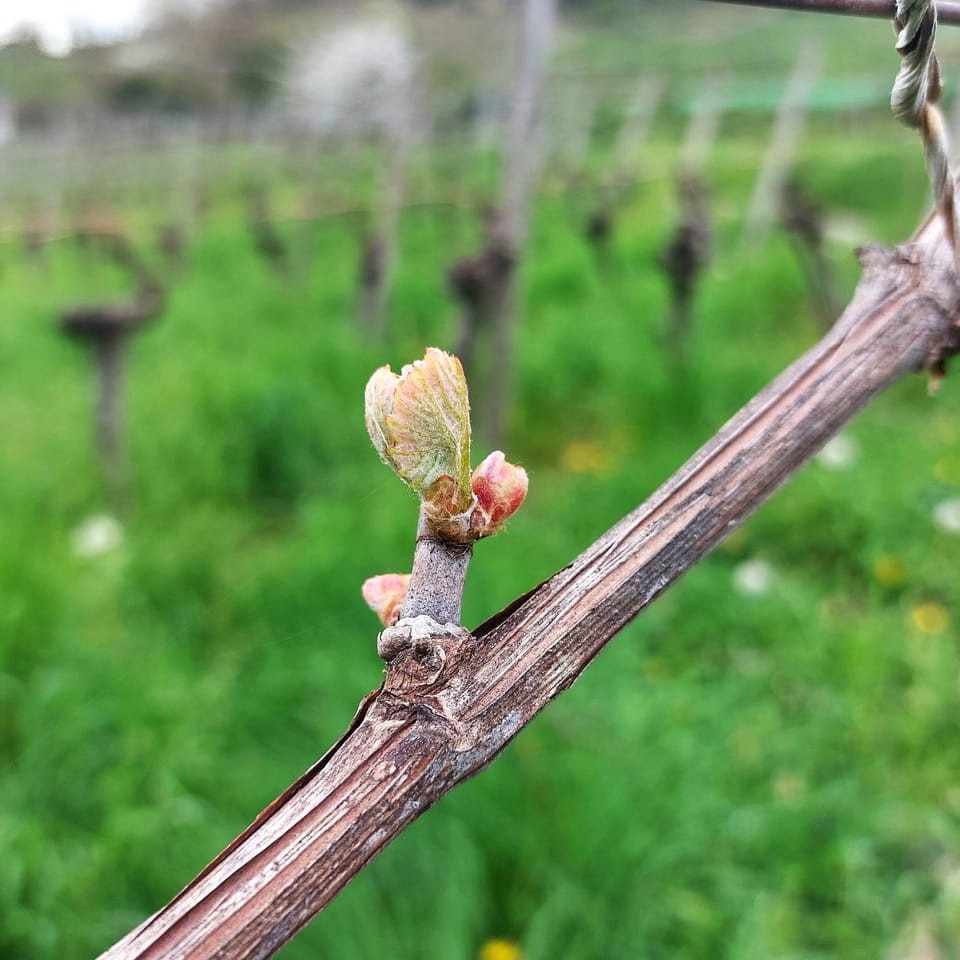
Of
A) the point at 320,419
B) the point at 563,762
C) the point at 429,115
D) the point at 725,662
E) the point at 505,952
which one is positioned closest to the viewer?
the point at 505,952

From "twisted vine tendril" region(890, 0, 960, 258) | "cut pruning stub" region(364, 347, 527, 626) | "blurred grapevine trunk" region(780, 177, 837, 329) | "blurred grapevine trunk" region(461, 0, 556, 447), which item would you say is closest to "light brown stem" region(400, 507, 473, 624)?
"cut pruning stub" region(364, 347, 527, 626)

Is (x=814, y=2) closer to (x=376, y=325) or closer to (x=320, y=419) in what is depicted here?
(x=320, y=419)

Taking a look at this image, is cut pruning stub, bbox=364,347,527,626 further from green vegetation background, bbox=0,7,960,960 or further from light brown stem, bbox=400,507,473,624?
green vegetation background, bbox=0,7,960,960

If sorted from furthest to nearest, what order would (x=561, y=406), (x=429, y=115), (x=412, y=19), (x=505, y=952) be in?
(x=429, y=115) < (x=412, y=19) < (x=561, y=406) < (x=505, y=952)

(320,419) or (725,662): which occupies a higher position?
(320,419)

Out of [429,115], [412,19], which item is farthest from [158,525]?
[429,115]

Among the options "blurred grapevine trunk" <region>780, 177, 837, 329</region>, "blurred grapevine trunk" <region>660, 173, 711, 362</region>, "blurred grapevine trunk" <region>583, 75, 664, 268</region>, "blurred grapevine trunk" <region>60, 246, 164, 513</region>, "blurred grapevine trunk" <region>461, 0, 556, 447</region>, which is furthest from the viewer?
"blurred grapevine trunk" <region>583, 75, 664, 268</region>
